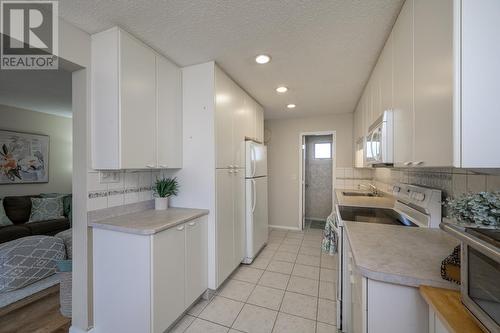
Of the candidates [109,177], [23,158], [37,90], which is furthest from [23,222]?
[109,177]

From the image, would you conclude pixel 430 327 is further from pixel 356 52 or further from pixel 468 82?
pixel 356 52

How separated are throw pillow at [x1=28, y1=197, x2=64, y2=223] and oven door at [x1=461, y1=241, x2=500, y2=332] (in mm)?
4657

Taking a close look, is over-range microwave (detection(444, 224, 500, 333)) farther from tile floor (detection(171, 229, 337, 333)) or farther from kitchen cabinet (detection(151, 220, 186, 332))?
kitchen cabinet (detection(151, 220, 186, 332))

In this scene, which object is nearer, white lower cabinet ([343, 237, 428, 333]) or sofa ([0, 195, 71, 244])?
white lower cabinet ([343, 237, 428, 333])

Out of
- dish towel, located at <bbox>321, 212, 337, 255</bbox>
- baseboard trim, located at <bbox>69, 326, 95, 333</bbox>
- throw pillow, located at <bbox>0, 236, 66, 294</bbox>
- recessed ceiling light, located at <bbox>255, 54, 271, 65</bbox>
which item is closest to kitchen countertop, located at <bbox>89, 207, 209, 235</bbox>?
baseboard trim, located at <bbox>69, 326, 95, 333</bbox>

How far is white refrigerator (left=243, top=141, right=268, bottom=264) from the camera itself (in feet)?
8.89

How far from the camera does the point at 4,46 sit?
4.63 ft

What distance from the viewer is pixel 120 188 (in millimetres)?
1816

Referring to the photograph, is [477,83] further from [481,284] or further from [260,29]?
[260,29]

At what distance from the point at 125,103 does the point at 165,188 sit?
853mm

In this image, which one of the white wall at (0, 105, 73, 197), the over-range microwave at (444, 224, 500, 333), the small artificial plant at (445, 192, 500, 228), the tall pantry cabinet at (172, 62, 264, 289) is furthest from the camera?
the white wall at (0, 105, 73, 197)

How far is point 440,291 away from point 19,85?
4.35 metres

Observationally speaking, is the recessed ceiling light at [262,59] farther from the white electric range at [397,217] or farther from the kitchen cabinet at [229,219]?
the white electric range at [397,217]

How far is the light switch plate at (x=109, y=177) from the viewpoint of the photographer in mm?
1655
